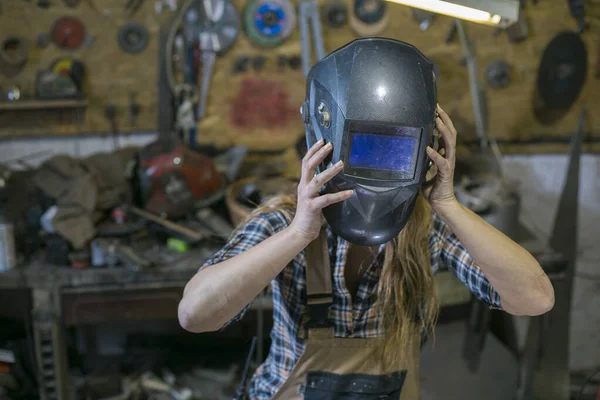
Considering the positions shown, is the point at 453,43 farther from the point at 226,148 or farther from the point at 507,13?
the point at 507,13

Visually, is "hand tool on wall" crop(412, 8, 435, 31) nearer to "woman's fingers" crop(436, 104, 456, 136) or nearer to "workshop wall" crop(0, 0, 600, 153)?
"workshop wall" crop(0, 0, 600, 153)

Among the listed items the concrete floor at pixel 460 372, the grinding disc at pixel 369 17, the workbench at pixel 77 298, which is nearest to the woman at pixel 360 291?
the workbench at pixel 77 298

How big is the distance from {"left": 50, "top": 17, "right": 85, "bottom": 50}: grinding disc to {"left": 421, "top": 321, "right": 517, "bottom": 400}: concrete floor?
2.45 meters

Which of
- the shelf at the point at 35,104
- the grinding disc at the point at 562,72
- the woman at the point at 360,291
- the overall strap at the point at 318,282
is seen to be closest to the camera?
the woman at the point at 360,291

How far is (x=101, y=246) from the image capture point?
2244 millimetres

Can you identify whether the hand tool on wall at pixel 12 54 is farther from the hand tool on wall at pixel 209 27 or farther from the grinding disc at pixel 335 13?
the grinding disc at pixel 335 13

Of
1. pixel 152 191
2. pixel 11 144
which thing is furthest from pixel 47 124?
pixel 152 191

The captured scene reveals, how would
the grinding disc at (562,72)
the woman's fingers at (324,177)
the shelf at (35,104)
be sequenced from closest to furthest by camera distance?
1. the woman's fingers at (324,177)
2. the shelf at (35,104)
3. the grinding disc at (562,72)

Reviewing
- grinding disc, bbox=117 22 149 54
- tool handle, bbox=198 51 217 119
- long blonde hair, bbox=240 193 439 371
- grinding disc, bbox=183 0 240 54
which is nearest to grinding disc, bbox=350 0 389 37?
grinding disc, bbox=183 0 240 54

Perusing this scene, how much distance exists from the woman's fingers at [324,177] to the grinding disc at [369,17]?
7.02ft

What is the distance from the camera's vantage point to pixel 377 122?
980 mm

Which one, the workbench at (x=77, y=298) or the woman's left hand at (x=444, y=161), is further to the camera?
the workbench at (x=77, y=298)

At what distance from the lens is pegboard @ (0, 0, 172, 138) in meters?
2.80

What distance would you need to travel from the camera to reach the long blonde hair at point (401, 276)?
1255mm
